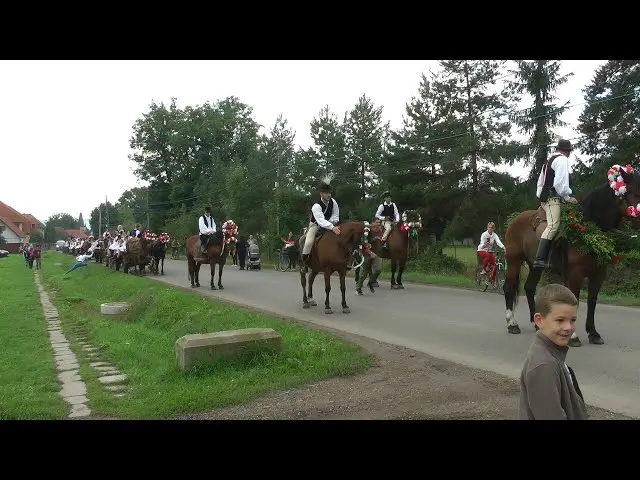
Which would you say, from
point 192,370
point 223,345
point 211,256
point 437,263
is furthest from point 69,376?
point 437,263

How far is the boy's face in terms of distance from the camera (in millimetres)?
2832

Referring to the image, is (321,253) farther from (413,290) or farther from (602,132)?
(602,132)

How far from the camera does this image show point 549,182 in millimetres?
8203

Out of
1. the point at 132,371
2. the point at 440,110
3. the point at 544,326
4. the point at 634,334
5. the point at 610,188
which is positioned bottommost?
the point at 132,371

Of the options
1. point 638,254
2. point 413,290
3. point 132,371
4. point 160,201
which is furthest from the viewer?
point 160,201

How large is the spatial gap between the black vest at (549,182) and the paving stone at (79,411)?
6.90 m

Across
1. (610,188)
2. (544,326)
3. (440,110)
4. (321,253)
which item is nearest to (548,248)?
(610,188)

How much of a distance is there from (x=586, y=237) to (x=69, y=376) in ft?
24.8

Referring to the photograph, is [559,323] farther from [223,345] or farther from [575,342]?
[575,342]

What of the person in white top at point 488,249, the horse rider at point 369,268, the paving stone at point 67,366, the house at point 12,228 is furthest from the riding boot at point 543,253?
the house at point 12,228

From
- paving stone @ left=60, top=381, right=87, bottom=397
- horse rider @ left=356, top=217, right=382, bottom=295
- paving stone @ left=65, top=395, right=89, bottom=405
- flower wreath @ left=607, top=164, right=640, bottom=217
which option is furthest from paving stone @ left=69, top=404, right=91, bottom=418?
horse rider @ left=356, top=217, right=382, bottom=295
